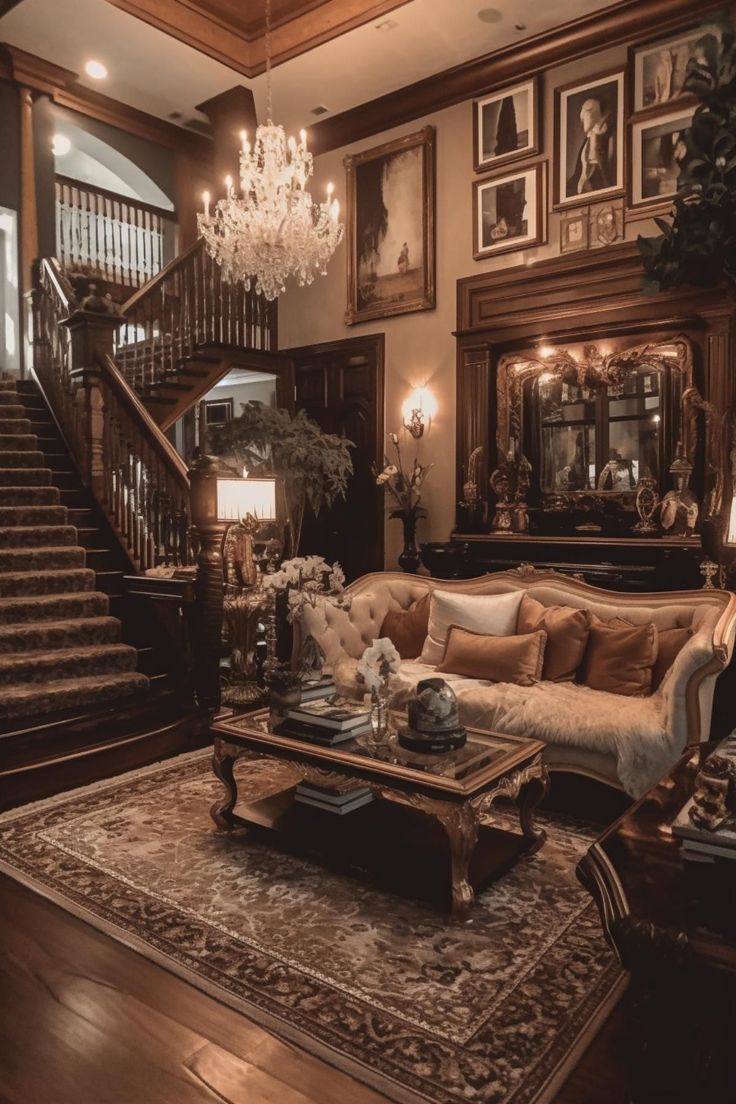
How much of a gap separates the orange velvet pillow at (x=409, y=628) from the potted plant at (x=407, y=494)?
2273mm

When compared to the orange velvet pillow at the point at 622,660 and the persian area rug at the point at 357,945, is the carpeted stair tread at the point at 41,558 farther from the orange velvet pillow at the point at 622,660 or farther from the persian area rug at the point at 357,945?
the orange velvet pillow at the point at 622,660

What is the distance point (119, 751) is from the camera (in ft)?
13.8

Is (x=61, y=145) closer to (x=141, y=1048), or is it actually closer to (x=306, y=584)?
(x=306, y=584)

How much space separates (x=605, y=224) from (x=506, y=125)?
1.41 metres

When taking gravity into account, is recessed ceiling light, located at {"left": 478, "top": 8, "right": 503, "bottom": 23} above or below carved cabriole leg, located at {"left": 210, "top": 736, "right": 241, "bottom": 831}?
above

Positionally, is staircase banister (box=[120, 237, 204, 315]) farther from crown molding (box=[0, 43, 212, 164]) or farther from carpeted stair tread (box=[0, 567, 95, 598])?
carpeted stair tread (box=[0, 567, 95, 598])

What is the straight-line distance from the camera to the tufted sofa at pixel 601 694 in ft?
10.8

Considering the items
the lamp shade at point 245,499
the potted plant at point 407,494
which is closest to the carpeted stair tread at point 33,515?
the lamp shade at point 245,499

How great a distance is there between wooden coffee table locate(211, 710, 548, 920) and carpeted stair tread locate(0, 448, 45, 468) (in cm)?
360

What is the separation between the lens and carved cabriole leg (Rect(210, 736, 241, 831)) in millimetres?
3209

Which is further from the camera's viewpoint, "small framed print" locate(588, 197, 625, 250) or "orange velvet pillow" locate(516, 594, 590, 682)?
"small framed print" locate(588, 197, 625, 250)

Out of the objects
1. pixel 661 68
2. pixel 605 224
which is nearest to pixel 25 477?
pixel 605 224

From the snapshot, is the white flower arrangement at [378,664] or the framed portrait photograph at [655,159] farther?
the framed portrait photograph at [655,159]

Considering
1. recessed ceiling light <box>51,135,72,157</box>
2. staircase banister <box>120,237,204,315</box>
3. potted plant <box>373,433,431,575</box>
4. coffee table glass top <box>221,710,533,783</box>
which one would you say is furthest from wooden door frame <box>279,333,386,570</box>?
recessed ceiling light <box>51,135,72,157</box>
